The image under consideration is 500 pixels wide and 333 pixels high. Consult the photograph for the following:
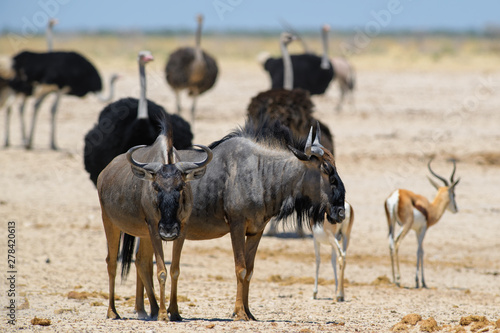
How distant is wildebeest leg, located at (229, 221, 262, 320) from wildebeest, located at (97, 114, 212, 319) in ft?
1.97

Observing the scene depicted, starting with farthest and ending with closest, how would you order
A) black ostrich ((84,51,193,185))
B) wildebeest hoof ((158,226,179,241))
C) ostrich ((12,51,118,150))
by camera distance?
1. ostrich ((12,51,118,150))
2. black ostrich ((84,51,193,185))
3. wildebeest hoof ((158,226,179,241))

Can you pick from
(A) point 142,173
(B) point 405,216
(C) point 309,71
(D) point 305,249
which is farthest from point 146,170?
(C) point 309,71

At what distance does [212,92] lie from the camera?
1149 inches

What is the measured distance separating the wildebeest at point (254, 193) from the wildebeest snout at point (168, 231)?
510 mm

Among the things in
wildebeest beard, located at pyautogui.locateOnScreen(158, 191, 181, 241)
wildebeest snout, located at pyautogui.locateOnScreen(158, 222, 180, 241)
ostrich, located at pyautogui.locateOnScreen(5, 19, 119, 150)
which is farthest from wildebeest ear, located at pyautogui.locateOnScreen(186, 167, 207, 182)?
ostrich, located at pyautogui.locateOnScreen(5, 19, 119, 150)

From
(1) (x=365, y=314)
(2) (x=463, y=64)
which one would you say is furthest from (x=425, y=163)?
(2) (x=463, y=64)

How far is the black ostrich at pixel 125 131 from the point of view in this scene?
34.1ft

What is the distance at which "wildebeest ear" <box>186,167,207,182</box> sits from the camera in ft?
23.1

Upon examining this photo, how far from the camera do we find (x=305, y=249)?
39.4 feet

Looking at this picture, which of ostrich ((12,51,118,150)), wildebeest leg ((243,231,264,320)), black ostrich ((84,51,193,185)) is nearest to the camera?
wildebeest leg ((243,231,264,320))

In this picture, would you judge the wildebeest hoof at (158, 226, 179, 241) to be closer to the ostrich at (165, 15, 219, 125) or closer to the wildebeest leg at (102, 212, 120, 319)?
the wildebeest leg at (102, 212, 120, 319)

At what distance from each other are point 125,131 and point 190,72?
1153cm

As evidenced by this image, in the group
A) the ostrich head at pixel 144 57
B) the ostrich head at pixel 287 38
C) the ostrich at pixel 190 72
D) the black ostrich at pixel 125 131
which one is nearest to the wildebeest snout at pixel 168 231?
the black ostrich at pixel 125 131

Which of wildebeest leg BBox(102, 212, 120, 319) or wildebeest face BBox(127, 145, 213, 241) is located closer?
wildebeest face BBox(127, 145, 213, 241)
